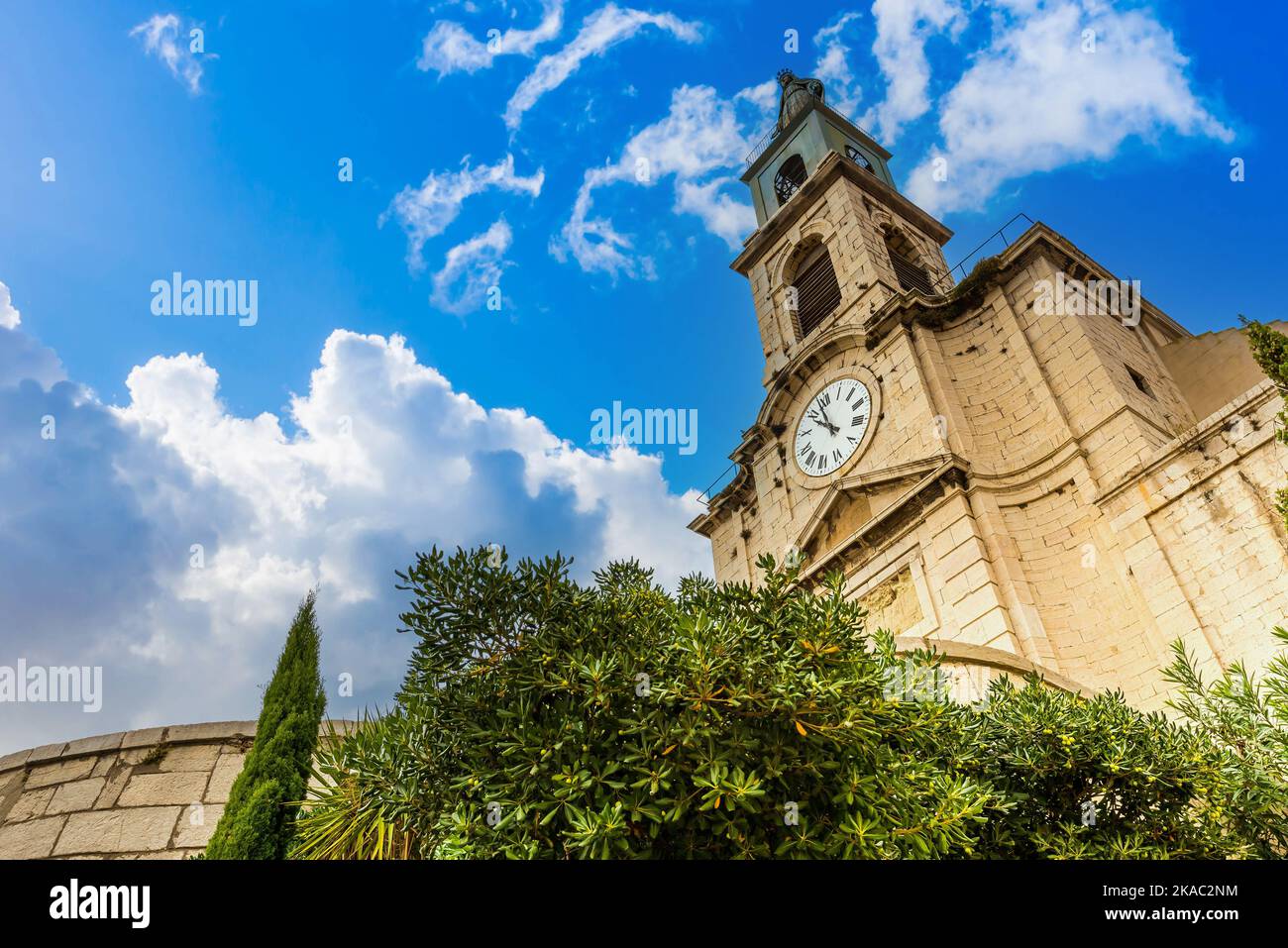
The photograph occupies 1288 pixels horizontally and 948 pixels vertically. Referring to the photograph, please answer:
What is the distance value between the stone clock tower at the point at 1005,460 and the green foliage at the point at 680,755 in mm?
4988

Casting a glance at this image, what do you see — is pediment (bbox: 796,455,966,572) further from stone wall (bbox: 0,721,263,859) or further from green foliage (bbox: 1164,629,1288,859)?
stone wall (bbox: 0,721,263,859)

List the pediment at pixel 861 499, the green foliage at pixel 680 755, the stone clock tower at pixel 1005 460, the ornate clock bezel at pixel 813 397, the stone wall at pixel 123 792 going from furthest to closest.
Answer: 1. the ornate clock bezel at pixel 813 397
2. the pediment at pixel 861 499
3. the stone clock tower at pixel 1005 460
4. the stone wall at pixel 123 792
5. the green foliage at pixel 680 755

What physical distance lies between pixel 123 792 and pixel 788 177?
3051 cm

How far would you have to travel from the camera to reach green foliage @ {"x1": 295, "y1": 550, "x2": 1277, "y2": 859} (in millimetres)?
5316

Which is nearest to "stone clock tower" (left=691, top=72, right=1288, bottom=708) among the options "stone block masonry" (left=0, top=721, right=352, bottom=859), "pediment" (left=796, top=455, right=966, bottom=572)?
"pediment" (left=796, top=455, right=966, bottom=572)

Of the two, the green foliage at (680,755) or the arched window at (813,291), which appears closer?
the green foliage at (680,755)

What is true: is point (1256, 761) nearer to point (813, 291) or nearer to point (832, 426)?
point (832, 426)

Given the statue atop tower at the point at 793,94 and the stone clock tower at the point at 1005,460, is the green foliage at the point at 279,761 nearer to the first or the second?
the stone clock tower at the point at 1005,460

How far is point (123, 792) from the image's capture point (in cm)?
841

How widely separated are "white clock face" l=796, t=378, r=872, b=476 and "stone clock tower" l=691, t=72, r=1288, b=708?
0.06 metres

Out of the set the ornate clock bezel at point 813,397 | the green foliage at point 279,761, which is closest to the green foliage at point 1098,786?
the green foliage at point 279,761

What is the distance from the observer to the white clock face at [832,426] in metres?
21.3

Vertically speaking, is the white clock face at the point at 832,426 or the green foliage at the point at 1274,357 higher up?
the white clock face at the point at 832,426

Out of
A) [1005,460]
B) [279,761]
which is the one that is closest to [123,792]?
[279,761]
